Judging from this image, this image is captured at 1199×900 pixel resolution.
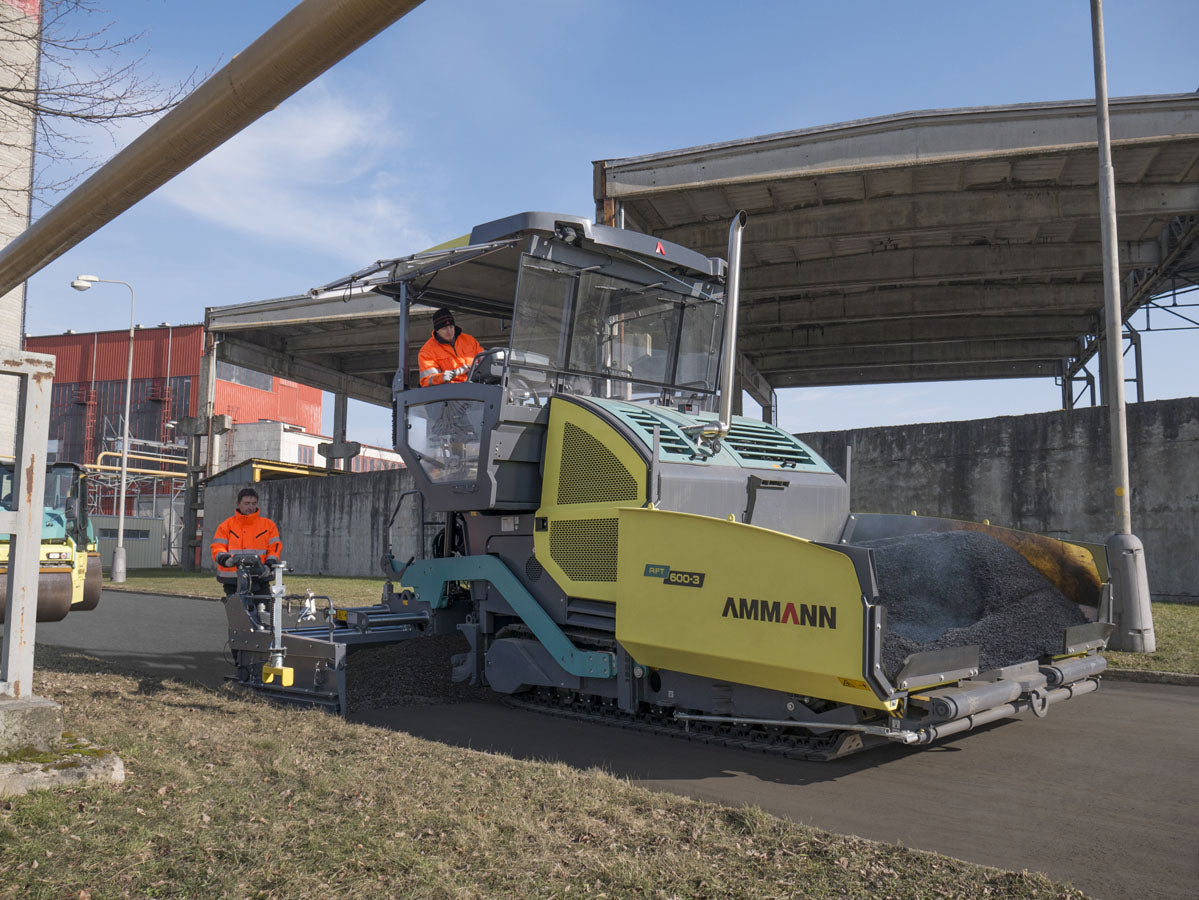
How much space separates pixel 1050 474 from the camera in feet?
47.1

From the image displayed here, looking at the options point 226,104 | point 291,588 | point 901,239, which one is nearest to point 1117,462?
point 226,104

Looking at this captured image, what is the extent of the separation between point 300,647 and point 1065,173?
48.3 ft

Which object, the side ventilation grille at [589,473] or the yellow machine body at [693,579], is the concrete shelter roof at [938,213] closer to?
the side ventilation grille at [589,473]

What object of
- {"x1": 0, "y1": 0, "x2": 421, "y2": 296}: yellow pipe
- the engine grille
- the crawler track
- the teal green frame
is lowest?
the crawler track

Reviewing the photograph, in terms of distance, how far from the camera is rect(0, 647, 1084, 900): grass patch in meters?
3.05

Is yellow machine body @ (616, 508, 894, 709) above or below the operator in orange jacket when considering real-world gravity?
below

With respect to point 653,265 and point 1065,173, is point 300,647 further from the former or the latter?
point 1065,173

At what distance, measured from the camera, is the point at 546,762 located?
4.85 meters

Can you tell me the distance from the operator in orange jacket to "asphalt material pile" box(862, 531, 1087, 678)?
11.1 feet

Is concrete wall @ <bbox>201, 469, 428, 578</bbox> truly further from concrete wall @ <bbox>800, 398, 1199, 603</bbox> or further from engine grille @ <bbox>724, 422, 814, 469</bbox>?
engine grille @ <bbox>724, 422, 814, 469</bbox>

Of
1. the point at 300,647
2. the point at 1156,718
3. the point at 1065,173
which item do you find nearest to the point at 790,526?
the point at 1156,718

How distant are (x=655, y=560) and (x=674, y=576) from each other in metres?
0.17

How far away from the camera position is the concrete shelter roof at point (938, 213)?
1385 cm

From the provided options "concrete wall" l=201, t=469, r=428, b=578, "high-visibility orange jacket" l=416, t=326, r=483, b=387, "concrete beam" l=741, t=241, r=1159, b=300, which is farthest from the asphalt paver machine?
"concrete wall" l=201, t=469, r=428, b=578
